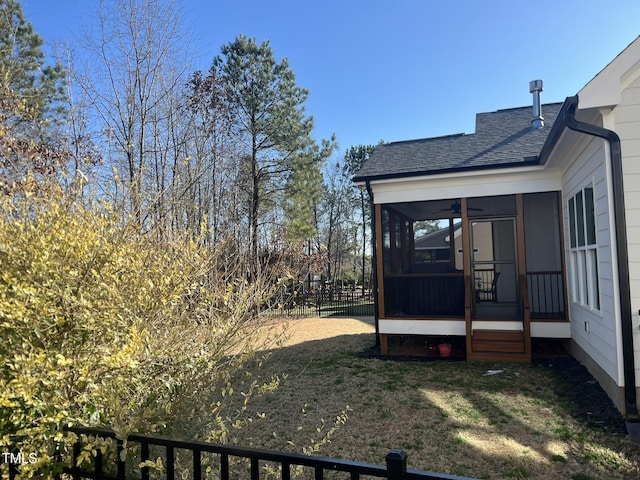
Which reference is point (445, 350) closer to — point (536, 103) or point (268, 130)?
point (536, 103)

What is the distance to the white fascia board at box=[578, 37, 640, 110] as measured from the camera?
4023 mm

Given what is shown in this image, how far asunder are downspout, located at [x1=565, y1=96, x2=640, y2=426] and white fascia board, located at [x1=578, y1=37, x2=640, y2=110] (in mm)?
117

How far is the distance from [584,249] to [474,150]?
2.91 m

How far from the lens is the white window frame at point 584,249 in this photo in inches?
200

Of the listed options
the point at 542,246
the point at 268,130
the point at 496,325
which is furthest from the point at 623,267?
the point at 268,130

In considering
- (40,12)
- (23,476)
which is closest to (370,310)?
(40,12)

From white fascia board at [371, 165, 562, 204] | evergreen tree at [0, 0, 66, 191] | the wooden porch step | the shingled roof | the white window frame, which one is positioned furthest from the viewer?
→ evergreen tree at [0, 0, 66, 191]

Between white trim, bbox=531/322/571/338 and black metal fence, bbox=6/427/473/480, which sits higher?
black metal fence, bbox=6/427/473/480

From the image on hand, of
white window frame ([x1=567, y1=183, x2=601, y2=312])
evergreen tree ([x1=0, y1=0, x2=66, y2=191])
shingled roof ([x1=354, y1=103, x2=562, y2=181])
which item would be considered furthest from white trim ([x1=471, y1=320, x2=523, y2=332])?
evergreen tree ([x1=0, y1=0, x2=66, y2=191])

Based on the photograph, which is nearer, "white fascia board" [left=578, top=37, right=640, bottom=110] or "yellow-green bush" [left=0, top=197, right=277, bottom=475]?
"yellow-green bush" [left=0, top=197, right=277, bottom=475]

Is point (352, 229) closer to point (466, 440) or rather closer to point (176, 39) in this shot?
point (176, 39)

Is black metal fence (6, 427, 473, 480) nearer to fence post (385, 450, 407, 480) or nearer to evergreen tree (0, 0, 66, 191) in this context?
fence post (385, 450, 407, 480)

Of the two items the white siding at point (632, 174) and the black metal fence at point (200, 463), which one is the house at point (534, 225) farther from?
the black metal fence at point (200, 463)

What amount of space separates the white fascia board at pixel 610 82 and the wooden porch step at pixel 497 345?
4.06 metres
